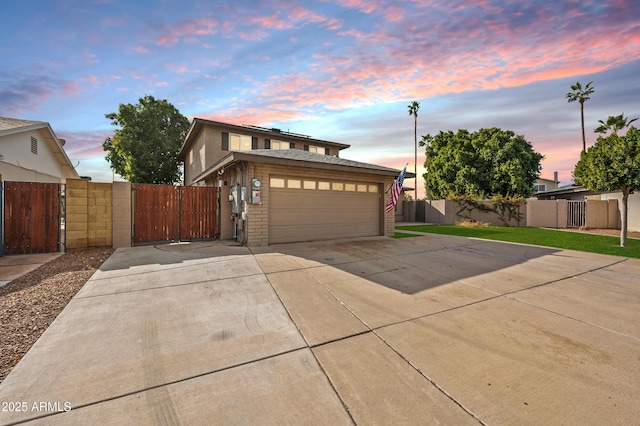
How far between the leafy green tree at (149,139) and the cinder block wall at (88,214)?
62.1 ft

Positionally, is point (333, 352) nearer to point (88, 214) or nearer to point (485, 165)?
point (88, 214)

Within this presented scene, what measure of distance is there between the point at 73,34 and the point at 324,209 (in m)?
9.35

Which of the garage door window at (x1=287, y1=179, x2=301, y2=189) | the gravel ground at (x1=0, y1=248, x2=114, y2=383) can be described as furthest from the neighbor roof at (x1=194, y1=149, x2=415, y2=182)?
the gravel ground at (x1=0, y1=248, x2=114, y2=383)

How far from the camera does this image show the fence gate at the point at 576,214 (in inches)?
682

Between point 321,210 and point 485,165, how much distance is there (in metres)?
20.8

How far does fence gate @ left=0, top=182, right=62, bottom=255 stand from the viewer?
A: 724 centimetres

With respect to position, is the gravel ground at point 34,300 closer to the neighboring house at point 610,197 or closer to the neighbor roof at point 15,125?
the neighbor roof at point 15,125

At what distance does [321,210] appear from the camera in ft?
34.0

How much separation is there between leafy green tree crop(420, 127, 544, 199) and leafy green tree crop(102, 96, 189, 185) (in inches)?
1061

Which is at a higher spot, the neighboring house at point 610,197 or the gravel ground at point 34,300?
the neighboring house at point 610,197

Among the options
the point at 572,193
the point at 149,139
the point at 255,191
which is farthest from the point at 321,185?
the point at 572,193

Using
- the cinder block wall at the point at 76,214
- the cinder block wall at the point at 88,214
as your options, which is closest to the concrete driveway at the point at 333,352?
the cinder block wall at the point at 88,214

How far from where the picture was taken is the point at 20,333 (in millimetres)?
3047

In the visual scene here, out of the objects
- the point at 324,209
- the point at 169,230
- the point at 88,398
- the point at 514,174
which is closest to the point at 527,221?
the point at 514,174
